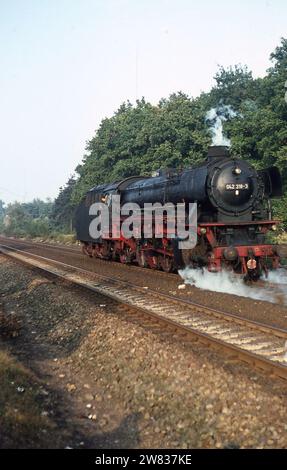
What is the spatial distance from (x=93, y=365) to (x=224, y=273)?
688 cm

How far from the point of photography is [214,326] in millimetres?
8438

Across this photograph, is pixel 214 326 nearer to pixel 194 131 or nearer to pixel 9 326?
pixel 9 326

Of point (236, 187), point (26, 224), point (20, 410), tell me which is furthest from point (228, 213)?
point (26, 224)

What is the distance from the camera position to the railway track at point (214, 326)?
6598 mm

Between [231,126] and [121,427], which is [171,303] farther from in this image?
[231,126]

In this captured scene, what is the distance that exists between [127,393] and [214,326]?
3033mm

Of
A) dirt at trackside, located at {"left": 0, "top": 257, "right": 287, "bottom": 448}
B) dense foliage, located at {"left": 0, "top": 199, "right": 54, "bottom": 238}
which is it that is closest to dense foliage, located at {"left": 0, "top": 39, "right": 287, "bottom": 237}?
dirt at trackside, located at {"left": 0, "top": 257, "right": 287, "bottom": 448}

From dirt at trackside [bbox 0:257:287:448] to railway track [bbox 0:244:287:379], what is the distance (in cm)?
24

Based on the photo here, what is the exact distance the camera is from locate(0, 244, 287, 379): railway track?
21.6 feet

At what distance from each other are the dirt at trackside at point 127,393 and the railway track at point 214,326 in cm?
24

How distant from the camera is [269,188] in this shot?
46.6 ft

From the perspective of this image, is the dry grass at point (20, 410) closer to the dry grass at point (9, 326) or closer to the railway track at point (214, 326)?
the dry grass at point (9, 326)

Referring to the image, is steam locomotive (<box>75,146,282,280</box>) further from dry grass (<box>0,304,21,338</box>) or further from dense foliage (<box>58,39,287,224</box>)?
dense foliage (<box>58,39,287,224</box>)
